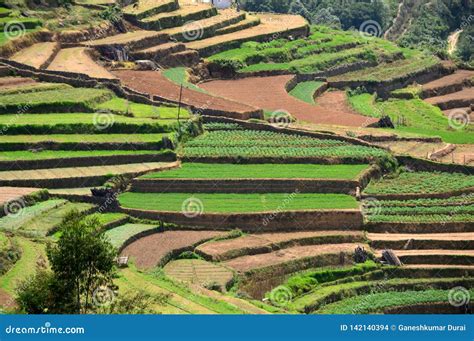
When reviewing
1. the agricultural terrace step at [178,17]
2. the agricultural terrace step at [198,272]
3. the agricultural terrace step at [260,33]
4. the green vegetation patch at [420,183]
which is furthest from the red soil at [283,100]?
the agricultural terrace step at [198,272]

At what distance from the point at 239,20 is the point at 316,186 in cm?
3995

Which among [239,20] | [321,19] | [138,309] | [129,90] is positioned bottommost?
[321,19]

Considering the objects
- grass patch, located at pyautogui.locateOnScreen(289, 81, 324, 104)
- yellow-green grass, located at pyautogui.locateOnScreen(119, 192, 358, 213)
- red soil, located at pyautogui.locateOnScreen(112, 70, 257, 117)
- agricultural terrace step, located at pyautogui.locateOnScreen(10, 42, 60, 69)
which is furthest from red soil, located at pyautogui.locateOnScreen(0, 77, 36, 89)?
grass patch, located at pyautogui.locateOnScreen(289, 81, 324, 104)

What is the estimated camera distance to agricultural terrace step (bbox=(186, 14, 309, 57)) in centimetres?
9469

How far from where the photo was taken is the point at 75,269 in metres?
45.7

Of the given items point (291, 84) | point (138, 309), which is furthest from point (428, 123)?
point (138, 309)

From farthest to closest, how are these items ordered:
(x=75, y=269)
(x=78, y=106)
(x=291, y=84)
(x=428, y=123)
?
(x=291, y=84), (x=428, y=123), (x=78, y=106), (x=75, y=269)

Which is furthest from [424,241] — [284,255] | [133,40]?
[133,40]

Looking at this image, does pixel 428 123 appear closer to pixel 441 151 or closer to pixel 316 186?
pixel 441 151

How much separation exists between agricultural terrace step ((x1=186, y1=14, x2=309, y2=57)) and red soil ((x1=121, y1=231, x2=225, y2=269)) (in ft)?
112

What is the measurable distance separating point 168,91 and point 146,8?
17974 millimetres

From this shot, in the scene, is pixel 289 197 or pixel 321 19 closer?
pixel 289 197

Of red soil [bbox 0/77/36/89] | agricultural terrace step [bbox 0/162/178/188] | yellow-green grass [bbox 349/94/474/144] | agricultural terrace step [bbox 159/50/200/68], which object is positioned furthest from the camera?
agricultural terrace step [bbox 159/50/200/68]

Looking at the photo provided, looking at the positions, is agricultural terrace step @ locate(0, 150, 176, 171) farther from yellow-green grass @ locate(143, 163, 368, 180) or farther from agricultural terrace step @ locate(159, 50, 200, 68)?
agricultural terrace step @ locate(159, 50, 200, 68)
